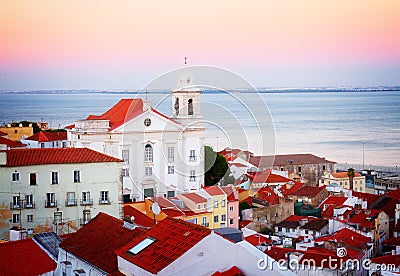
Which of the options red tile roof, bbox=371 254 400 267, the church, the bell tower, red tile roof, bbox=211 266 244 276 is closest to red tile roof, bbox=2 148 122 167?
red tile roof, bbox=371 254 400 267

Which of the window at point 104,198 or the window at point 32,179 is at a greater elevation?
the window at point 32,179

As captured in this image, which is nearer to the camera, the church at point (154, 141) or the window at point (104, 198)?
the window at point (104, 198)

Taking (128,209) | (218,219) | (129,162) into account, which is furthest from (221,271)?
(129,162)

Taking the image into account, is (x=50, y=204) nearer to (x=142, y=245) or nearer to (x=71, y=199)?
(x=71, y=199)

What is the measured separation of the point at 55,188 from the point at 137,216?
6.73ft

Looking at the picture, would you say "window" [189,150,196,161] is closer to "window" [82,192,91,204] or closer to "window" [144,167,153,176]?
"window" [144,167,153,176]

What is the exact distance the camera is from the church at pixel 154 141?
23.8 metres

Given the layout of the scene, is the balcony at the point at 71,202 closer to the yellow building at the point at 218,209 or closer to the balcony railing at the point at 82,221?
the balcony railing at the point at 82,221

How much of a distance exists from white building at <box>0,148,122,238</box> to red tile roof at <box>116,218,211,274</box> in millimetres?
7237

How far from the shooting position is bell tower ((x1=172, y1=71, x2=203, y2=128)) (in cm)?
2497

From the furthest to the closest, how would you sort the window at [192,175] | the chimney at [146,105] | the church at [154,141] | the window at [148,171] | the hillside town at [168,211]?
the window at [192,175]
the window at [148,171]
the chimney at [146,105]
the church at [154,141]
the hillside town at [168,211]

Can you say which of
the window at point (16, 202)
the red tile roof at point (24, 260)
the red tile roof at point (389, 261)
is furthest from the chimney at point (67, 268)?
the window at point (16, 202)

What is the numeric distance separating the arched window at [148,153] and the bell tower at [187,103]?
172cm

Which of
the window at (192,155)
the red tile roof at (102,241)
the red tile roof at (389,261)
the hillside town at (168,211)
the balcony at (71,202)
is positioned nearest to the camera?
the hillside town at (168,211)
